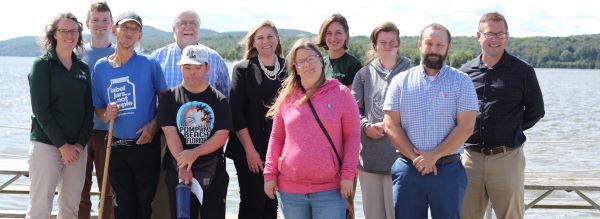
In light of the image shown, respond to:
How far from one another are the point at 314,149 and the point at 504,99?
5.04 feet

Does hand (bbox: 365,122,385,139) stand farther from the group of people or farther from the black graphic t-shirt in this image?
the black graphic t-shirt

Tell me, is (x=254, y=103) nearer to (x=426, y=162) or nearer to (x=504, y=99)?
(x=426, y=162)

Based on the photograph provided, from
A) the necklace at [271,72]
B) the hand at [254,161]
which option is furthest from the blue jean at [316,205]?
the necklace at [271,72]

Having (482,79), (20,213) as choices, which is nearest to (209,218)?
(482,79)

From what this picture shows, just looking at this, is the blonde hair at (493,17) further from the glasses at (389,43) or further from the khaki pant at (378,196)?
the khaki pant at (378,196)

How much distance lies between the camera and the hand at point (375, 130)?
4.75 meters

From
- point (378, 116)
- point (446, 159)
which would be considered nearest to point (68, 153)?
point (378, 116)

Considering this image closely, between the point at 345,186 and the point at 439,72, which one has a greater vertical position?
the point at 439,72

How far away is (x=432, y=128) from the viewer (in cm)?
427

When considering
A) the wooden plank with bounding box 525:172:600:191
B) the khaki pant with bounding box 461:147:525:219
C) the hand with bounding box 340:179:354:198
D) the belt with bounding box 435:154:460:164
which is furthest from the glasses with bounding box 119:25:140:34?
the wooden plank with bounding box 525:172:600:191

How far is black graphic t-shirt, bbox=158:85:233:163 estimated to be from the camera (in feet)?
15.0

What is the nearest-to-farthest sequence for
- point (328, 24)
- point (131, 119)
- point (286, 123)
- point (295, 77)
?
point (286, 123)
point (295, 77)
point (131, 119)
point (328, 24)

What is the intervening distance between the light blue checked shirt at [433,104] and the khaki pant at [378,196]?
66 centimetres

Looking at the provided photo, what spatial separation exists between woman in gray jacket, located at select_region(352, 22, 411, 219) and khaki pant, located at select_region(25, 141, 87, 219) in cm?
207
